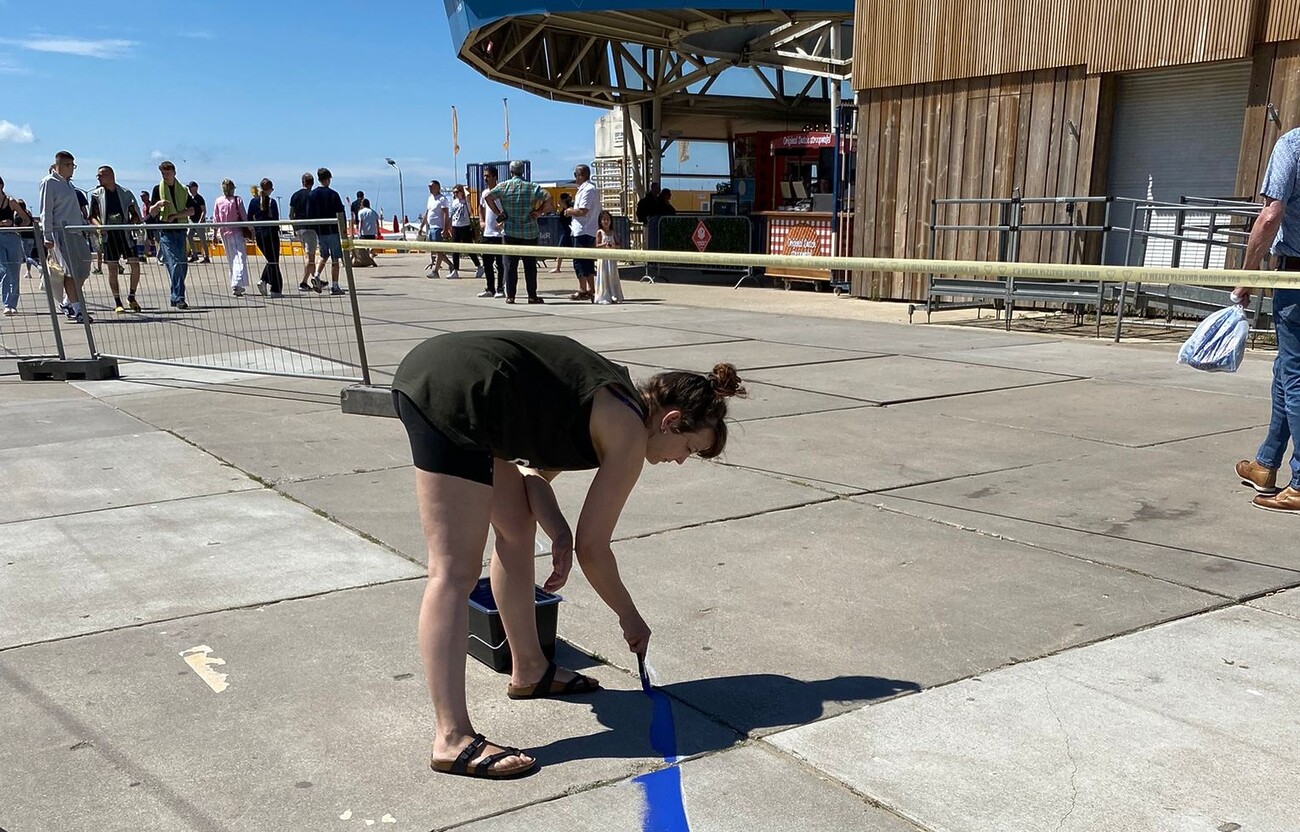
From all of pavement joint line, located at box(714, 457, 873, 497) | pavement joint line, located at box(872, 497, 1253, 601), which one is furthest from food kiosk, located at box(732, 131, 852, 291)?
pavement joint line, located at box(872, 497, 1253, 601)

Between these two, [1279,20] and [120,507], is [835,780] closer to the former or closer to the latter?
[120,507]

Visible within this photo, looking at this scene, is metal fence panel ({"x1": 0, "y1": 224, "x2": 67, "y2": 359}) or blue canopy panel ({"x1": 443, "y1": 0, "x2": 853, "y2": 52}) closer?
metal fence panel ({"x1": 0, "y1": 224, "x2": 67, "y2": 359})

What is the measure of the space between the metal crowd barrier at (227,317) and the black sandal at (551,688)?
546cm

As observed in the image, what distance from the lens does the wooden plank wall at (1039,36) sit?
11719 millimetres

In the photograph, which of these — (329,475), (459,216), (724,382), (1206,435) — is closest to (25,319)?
(459,216)

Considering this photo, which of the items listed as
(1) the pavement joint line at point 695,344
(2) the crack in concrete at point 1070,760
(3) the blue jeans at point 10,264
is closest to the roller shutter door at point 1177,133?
(1) the pavement joint line at point 695,344

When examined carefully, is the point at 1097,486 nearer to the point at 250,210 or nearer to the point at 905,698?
the point at 905,698

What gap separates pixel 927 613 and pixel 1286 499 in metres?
2.41

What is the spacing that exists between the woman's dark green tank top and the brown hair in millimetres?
59

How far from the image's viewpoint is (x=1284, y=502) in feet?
17.0

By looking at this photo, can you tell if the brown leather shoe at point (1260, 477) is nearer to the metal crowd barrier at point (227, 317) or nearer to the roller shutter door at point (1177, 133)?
the metal crowd barrier at point (227, 317)

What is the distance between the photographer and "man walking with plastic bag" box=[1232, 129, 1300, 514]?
5090 millimetres

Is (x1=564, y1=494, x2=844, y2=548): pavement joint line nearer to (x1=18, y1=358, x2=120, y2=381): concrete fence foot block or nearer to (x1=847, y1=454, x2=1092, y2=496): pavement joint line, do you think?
(x1=847, y1=454, x2=1092, y2=496): pavement joint line

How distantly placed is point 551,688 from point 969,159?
12.7 metres
